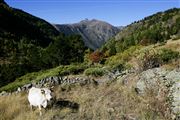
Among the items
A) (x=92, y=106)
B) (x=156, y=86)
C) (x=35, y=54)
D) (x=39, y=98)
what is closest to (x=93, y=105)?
(x=92, y=106)

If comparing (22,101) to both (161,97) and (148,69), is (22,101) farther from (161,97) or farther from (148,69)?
(161,97)

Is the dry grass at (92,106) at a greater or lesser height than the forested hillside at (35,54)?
lesser

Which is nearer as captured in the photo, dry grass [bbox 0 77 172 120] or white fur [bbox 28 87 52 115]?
dry grass [bbox 0 77 172 120]

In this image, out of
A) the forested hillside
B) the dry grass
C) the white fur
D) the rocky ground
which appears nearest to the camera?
the rocky ground

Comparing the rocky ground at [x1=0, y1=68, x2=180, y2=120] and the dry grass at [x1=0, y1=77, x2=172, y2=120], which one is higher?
the rocky ground at [x1=0, y1=68, x2=180, y2=120]

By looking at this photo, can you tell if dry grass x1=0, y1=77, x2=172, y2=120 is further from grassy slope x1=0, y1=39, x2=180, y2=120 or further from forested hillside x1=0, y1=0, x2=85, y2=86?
forested hillside x1=0, y1=0, x2=85, y2=86

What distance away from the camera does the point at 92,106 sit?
39.5 feet

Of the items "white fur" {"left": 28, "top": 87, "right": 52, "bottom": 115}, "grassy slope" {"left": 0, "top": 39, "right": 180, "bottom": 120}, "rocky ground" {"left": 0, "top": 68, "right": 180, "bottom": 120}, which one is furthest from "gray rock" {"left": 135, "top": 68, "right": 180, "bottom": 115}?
"white fur" {"left": 28, "top": 87, "right": 52, "bottom": 115}

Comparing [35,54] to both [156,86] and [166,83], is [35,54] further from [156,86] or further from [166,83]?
[166,83]

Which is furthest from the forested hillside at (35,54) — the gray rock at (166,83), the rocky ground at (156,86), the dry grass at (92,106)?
the gray rock at (166,83)

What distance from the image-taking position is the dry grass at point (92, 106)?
1092 centimetres

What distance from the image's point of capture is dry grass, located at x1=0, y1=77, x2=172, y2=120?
35.8 ft

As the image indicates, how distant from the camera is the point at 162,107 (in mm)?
7668

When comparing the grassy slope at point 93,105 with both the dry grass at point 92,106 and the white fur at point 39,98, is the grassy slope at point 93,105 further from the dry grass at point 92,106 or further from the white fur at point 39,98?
the white fur at point 39,98
